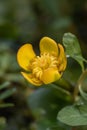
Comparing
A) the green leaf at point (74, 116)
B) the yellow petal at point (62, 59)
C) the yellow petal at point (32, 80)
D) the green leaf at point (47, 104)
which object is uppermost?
the yellow petal at point (62, 59)

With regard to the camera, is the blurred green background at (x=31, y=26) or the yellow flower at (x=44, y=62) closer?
the yellow flower at (x=44, y=62)

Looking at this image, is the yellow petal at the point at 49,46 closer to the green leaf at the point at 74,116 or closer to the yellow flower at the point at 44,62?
the yellow flower at the point at 44,62

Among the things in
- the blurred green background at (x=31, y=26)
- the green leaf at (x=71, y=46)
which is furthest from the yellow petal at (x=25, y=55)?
the blurred green background at (x=31, y=26)

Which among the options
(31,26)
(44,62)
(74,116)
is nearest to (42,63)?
(44,62)

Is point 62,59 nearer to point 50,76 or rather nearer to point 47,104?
point 50,76

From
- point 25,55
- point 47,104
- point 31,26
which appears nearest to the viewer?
point 25,55

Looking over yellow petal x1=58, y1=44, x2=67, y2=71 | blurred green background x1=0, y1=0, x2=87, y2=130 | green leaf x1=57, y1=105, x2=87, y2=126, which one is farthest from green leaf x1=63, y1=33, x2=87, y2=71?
blurred green background x1=0, y1=0, x2=87, y2=130

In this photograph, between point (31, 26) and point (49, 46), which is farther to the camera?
point (31, 26)

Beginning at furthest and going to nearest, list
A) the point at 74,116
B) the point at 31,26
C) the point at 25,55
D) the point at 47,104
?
the point at 31,26
the point at 47,104
the point at 25,55
the point at 74,116
